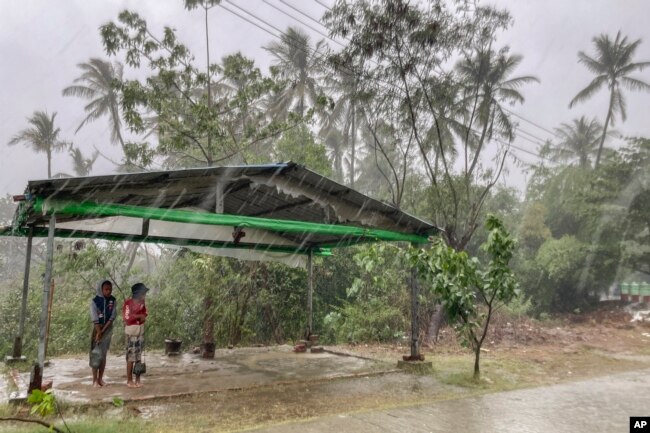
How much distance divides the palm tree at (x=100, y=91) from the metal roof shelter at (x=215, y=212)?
19999 millimetres

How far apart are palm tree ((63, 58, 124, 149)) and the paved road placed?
84.3ft

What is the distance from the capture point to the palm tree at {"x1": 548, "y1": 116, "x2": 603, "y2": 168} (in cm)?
3612

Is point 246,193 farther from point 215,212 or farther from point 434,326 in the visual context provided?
point 434,326

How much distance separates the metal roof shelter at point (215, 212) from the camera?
18.9 feet

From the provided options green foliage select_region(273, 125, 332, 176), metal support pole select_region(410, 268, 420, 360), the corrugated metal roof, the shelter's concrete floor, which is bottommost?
the shelter's concrete floor

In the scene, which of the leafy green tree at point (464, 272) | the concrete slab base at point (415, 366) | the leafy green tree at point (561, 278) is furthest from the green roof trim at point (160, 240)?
the leafy green tree at point (561, 278)

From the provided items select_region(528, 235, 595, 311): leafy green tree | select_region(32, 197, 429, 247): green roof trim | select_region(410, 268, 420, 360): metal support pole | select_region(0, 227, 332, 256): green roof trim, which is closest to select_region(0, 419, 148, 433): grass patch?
select_region(32, 197, 429, 247): green roof trim

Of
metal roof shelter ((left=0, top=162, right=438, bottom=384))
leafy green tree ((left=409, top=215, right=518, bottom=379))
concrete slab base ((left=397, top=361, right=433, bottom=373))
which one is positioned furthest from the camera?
concrete slab base ((left=397, top=361, right=433, bottom=373))

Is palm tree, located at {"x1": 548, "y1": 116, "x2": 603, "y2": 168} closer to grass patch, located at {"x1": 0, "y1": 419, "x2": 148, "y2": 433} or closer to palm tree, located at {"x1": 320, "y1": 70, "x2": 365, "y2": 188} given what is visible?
palm tree, located at {"x1": 320, "y1": 70, "x2": 365, "y2": 188}

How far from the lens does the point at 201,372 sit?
8.34 meters

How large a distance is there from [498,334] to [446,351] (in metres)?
3.37

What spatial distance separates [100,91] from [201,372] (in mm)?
25012

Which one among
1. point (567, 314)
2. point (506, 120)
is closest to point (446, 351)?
point (506, 120)

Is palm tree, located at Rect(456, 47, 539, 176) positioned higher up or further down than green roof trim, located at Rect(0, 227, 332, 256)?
higher up
